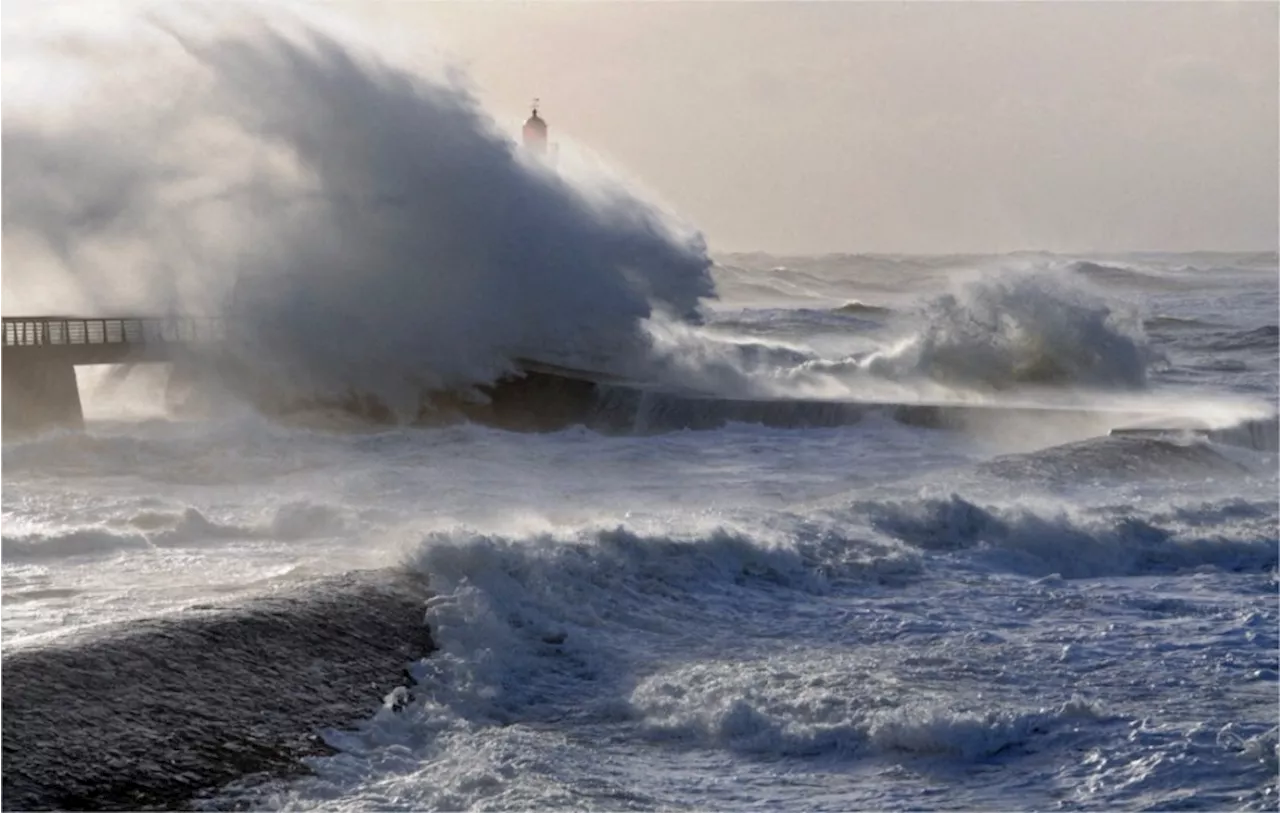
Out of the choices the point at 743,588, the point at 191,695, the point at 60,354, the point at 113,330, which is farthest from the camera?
the point at 113,330

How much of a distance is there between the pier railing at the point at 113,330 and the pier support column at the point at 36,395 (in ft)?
1.28

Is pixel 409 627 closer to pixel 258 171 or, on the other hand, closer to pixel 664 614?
pixel 664 614

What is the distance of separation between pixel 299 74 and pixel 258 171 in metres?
1.51

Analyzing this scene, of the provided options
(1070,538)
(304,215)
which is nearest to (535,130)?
(304,215)

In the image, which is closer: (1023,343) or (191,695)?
(191,695)

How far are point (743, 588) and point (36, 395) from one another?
1169 centimetres

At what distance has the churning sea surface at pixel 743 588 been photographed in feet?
23.8

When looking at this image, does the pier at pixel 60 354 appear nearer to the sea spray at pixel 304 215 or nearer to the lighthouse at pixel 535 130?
the sea spray at pixel 304 215

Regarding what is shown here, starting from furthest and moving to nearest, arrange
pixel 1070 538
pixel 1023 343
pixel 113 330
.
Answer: pixel 1023 343, pixel 113 330, pixel 1070 538

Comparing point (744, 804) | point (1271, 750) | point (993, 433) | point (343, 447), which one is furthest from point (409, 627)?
point (993, 433)

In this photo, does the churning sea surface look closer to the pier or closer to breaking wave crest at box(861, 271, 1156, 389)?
the pier

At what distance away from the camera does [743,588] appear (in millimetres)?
10641

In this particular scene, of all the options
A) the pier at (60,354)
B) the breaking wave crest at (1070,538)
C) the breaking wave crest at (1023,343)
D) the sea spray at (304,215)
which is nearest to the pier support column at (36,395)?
the pier at (60,354)

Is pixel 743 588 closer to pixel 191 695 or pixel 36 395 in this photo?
pixel 191 695
